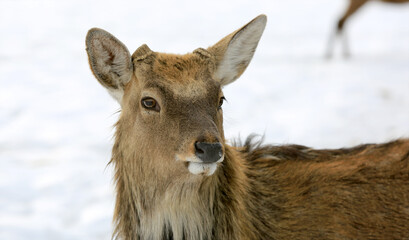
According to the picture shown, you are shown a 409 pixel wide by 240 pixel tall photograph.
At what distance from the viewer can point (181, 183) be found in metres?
3.66

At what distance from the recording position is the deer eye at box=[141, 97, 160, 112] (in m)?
3.72

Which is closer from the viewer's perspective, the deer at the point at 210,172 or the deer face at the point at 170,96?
the deer face at the point at 170,96

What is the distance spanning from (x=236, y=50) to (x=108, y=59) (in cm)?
88

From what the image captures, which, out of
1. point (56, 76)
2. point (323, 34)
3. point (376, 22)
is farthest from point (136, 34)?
point (376, 22)

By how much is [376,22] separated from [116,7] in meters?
8.04

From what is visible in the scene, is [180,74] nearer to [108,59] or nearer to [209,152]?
[108,59]

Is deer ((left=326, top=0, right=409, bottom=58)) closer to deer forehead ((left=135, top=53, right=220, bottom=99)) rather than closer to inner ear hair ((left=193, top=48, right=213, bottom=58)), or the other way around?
inner ear hair ((left=193, top=48, right=213, bottom=58))

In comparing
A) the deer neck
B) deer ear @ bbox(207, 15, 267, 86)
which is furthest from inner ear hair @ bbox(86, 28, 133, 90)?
deer ear @ bbox(207, 15, 267, 86)

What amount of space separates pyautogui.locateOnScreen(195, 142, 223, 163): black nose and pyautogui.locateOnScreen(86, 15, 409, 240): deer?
46mm

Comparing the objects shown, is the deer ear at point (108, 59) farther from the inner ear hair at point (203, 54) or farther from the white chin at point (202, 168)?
the white chin at point (202, 168)

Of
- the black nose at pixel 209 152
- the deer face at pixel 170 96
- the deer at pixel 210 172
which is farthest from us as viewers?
the deer at pixel 210 172

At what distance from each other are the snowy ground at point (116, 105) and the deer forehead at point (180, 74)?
975 mm

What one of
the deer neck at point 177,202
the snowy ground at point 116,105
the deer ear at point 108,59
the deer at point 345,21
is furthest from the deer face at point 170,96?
the deer at point 345,21

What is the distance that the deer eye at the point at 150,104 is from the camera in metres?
3.72
